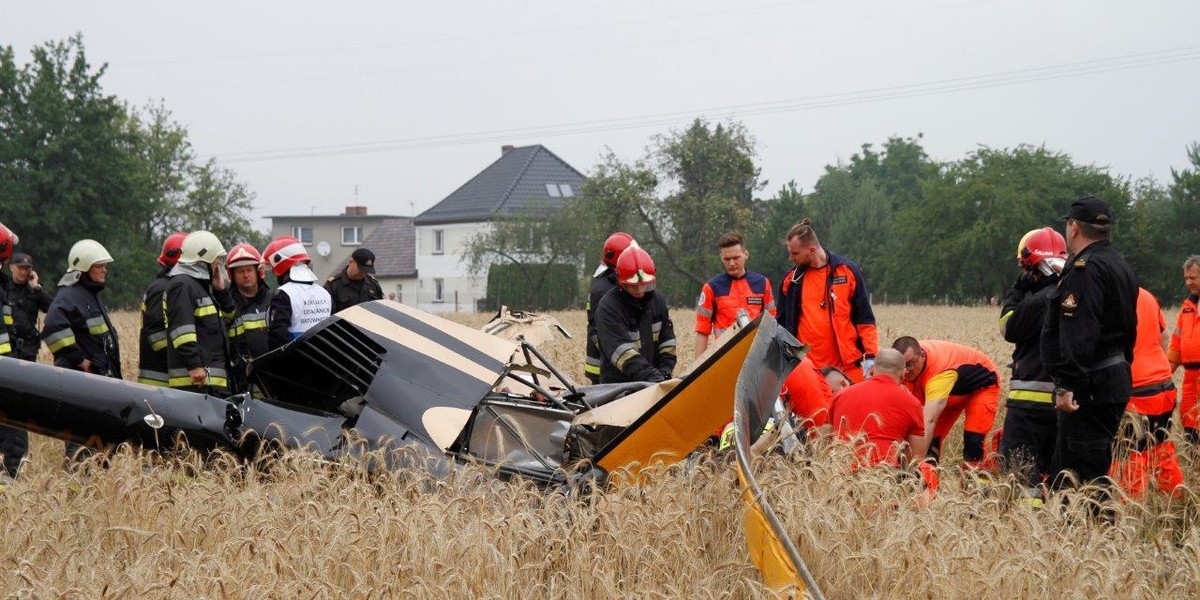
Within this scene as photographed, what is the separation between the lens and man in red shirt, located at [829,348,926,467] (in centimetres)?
542

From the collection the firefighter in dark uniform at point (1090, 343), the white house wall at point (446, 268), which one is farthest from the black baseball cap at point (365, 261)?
the white house wall at point (446, 268)

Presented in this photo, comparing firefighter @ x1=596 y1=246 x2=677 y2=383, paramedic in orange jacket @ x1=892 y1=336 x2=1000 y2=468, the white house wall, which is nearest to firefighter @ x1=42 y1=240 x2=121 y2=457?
firefighter @ x1=596 y1=246 x2=677 y2=383

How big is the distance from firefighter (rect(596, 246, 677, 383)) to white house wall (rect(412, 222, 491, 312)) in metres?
51.7

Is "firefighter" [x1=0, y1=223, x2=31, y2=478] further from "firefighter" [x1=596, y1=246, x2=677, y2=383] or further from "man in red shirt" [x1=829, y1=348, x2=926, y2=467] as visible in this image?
"man in red shirt" [x1=829, y1=348, x2=926, y2=467]

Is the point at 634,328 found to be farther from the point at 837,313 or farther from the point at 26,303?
the point at 26,303

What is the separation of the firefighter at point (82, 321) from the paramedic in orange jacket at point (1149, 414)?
5.81m

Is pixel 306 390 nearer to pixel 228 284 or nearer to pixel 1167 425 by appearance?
pixel 228 284

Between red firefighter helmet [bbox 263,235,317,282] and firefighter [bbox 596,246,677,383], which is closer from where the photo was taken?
firefighter [bbox 596,246,677,383]

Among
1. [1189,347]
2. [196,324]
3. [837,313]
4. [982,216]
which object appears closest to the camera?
[196,324]

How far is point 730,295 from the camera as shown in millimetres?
7836

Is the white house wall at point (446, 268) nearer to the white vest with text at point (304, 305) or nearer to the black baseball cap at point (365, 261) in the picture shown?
the black baseball cap at point (365, 261)

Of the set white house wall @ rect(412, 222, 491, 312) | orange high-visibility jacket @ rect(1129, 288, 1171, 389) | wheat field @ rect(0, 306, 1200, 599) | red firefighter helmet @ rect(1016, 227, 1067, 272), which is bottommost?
white house wall @ rect(412, 222, 491, 312)

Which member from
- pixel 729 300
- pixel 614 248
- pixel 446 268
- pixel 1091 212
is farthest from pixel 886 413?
pixel 446 268

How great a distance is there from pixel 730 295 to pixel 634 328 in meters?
0.90
